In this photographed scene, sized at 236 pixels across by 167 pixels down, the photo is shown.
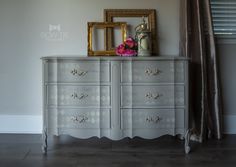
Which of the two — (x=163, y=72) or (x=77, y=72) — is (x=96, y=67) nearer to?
(x=77, y=72)

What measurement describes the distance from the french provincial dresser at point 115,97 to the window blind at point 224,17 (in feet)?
2.98

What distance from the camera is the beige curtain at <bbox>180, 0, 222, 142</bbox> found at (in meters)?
3.42

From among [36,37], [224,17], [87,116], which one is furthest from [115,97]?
[224,17]

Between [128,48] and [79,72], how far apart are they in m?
0.56

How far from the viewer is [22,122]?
3658mm

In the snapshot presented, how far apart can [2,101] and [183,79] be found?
1.94 metres

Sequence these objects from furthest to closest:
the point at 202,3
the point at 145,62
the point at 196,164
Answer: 1. the point at 202,3
2. the point at 145,62
3. the point at 196,164

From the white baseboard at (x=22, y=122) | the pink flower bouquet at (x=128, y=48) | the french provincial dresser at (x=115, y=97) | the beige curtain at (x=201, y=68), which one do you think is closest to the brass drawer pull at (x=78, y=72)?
the french provincial dresser at (x=115, y=97)

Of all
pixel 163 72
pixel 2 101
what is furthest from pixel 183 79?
pixel 2 101

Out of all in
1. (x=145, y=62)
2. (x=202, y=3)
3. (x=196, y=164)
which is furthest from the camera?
(x=202, y=3)

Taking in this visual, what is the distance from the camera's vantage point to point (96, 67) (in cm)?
297

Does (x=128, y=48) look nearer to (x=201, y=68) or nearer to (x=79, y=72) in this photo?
(x=79, y=72)

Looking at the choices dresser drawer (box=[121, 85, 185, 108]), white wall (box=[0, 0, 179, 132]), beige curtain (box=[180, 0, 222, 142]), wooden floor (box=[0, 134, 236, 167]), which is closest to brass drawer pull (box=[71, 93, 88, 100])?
dresser drawer (box=[121, 85, 185, 108])

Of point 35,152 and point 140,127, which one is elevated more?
point 140,127
